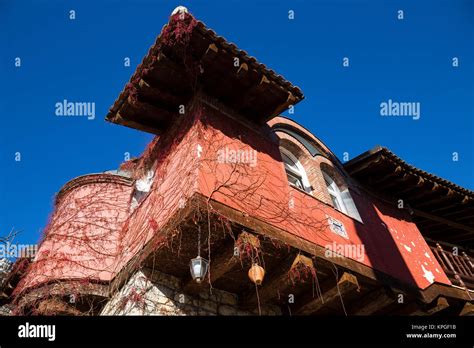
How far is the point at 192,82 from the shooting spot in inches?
271

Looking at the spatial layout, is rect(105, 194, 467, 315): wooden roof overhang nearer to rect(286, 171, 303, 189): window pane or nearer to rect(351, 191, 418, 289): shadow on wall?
rect(351, 191, 418, 289): shadow on wall

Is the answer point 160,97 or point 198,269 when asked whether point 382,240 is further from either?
point 160,97

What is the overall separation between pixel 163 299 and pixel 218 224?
4.78 ft

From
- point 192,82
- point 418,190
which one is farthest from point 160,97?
point 418,190

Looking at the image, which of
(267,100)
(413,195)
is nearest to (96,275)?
(267,100)

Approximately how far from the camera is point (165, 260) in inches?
218

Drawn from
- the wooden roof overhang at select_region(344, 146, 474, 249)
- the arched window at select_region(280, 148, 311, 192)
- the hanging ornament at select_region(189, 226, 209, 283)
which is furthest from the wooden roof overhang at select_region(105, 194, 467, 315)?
the wooden roof overhang at select_region(344, 146, 474, 249)

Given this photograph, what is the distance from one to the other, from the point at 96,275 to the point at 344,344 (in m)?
4.79

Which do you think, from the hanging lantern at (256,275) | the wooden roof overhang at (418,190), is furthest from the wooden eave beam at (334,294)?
the wooden roof overhang at (418,190)

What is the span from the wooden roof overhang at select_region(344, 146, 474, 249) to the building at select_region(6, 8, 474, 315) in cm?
39

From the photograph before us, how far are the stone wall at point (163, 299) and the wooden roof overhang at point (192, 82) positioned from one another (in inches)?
125

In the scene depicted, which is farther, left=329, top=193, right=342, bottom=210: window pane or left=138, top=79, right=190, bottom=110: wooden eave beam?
left=329, top=193, right=342, bottom=210: window pane

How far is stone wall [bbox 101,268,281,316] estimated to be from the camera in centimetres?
541

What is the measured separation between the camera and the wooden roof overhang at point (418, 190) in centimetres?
955
